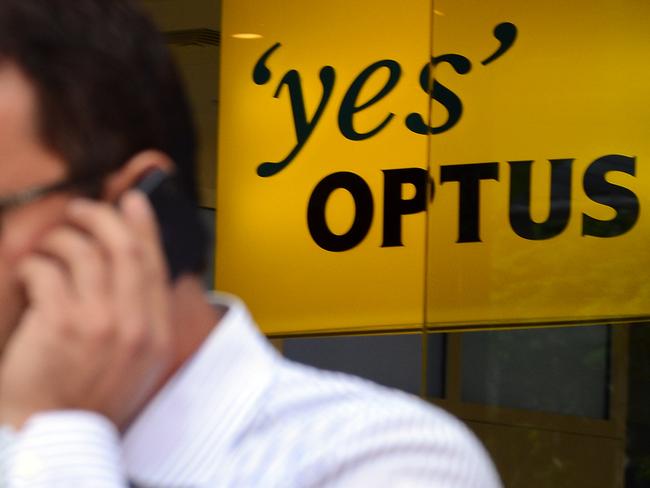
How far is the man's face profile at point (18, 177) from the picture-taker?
42.4 inches

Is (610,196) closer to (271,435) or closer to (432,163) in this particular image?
(432,163)

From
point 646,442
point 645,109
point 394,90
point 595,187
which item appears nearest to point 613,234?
point 595,187

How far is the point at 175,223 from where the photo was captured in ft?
3.88

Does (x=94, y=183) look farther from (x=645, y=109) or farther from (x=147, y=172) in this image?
(x=645, y=109)

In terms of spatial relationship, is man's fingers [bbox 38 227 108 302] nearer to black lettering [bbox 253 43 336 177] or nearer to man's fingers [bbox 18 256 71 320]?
man's fingers [bbox 18 256 71 320]

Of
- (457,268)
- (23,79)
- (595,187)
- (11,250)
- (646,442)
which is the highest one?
(23,79)

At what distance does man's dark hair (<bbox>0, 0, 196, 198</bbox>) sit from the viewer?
1084mm

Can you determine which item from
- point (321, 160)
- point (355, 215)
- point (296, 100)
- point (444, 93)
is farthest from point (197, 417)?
point (296, 100)

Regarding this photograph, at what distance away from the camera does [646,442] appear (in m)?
3.47

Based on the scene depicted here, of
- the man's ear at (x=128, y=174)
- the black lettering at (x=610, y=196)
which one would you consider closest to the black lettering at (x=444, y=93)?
the black lettering at (x=610, y=196)

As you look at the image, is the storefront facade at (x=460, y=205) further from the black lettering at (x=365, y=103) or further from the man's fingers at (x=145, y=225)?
the man's fingers at (x=145, y=225)

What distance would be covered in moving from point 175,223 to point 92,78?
18 cm

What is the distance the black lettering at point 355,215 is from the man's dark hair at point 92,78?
9.44 feet

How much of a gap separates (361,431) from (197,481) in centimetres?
17
